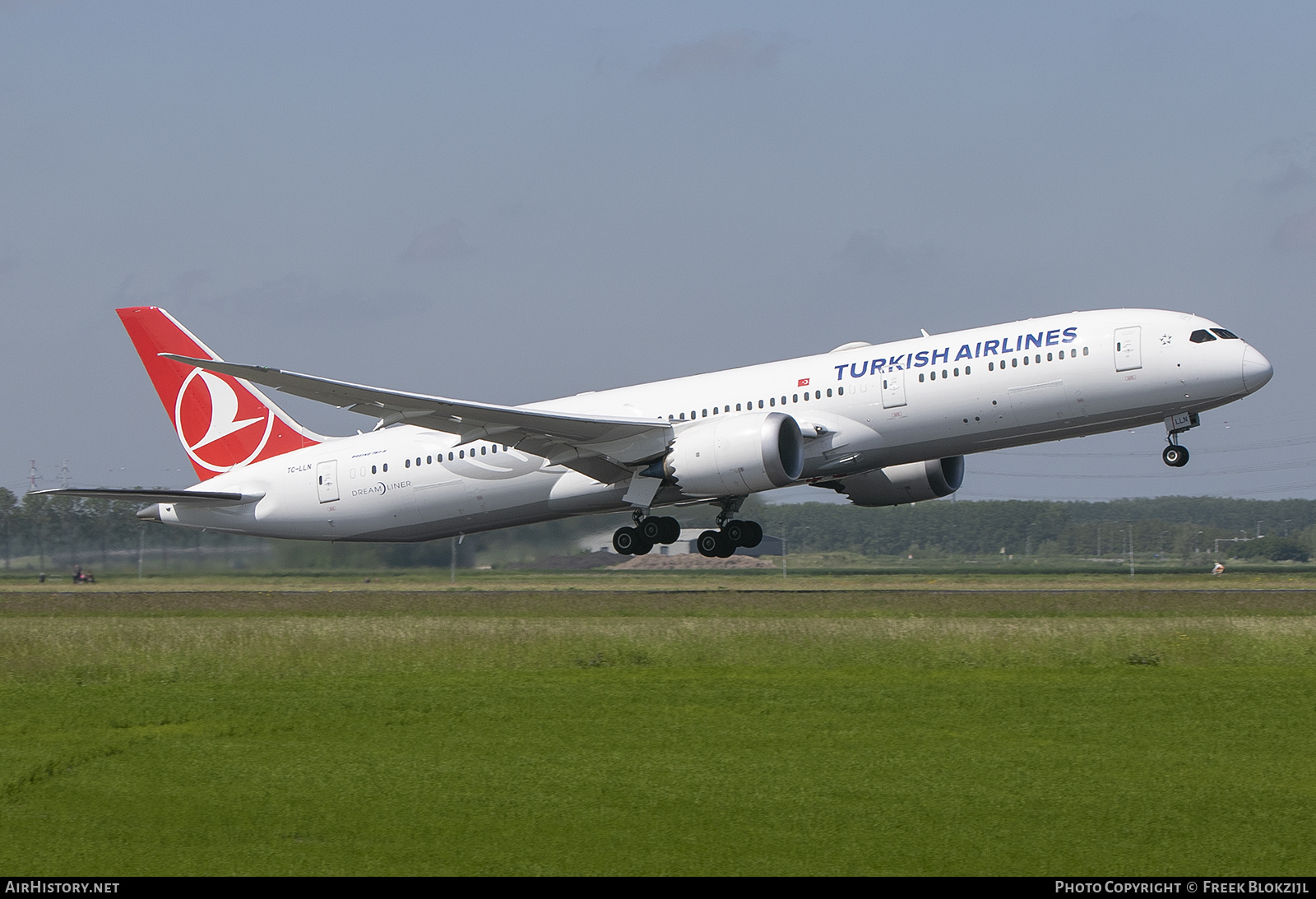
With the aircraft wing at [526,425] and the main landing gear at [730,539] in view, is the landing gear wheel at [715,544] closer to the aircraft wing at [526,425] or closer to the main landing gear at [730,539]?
the main landing gear at [730,539]

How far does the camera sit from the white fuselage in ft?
84.2

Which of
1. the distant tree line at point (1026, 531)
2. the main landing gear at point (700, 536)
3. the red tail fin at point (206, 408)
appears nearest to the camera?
the main landing gear at point (700, 536)

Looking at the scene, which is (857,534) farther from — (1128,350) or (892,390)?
(1128,350)

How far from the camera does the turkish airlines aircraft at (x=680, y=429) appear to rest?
2584 cm

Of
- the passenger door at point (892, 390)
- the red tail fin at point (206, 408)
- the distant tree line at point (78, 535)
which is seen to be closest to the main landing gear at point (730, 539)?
the passenger door at point (892, 390)

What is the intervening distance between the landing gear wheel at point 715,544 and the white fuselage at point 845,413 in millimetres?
1701

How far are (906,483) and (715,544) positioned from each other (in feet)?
16.3

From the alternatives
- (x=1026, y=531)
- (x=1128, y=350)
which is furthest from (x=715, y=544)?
(x=1026, y=531)

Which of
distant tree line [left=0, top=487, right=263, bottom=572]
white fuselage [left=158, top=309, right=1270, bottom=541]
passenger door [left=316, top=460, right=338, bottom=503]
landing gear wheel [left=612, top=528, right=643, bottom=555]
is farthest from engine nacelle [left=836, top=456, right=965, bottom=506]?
distant tree line [left=0, top=487, right=263, bottom=572]

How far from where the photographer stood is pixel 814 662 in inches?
723

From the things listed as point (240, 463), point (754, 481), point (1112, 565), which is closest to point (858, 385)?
point (754, 481)
